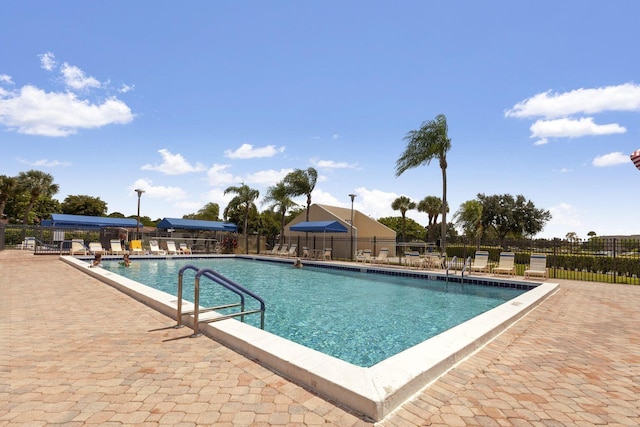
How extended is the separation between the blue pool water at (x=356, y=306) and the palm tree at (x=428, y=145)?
27.7 ft

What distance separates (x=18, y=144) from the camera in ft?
65.3

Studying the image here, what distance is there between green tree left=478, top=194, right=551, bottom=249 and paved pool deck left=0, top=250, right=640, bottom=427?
42875 millimetres

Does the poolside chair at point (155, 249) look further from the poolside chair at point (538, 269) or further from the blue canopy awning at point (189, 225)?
the poolside chair at point (538, 269)

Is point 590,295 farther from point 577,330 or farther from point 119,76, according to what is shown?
point 119,76

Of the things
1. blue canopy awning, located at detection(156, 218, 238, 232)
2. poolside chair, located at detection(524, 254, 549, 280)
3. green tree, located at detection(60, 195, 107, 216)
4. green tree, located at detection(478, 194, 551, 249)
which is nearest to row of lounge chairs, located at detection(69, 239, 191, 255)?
blue canopy awning, located at detection(156, 218, 238, 232)

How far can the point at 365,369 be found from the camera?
9.92 ft

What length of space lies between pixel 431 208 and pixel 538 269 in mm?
31109

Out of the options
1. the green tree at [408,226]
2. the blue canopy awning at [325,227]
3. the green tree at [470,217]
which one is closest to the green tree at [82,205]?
the blue canopy awning at [325,227]

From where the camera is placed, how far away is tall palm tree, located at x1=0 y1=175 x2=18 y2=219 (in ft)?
119

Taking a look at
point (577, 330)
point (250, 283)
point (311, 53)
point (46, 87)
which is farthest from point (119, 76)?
point (577, 330)

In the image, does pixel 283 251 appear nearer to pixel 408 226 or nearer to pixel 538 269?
pixel 538 269

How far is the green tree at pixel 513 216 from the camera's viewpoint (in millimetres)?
43006

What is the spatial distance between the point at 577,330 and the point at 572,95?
8413 millimetres

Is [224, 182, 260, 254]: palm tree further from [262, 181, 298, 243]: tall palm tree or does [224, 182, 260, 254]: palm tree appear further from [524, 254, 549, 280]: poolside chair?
[524, 254, 549, 280]: poolside chair
